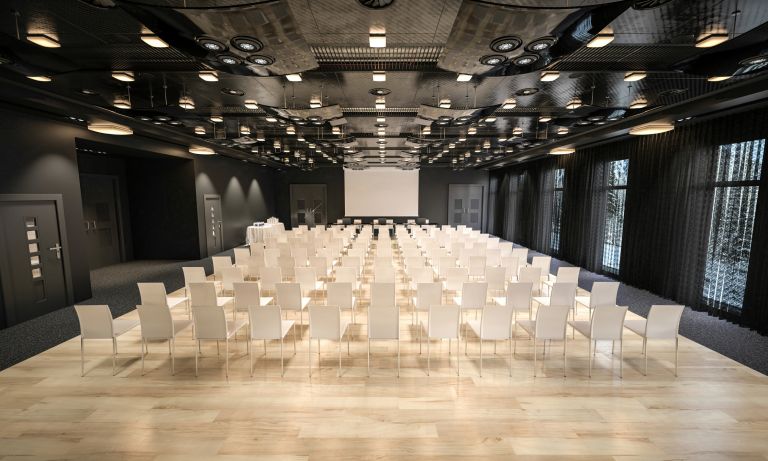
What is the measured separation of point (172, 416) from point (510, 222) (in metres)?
17.7

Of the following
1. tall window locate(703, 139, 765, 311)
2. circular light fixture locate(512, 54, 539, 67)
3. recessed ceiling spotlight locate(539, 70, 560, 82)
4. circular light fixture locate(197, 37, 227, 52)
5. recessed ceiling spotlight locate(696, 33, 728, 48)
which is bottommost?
tall window locate(703, 139, 765, 311)

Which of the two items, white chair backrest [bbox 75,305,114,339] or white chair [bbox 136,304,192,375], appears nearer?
white chair backrest [bbox 75,305,114,339]

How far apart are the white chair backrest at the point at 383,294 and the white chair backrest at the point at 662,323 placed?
362 cm

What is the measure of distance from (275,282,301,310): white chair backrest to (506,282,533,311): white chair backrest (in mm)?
3553

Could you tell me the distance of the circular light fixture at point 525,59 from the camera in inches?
128

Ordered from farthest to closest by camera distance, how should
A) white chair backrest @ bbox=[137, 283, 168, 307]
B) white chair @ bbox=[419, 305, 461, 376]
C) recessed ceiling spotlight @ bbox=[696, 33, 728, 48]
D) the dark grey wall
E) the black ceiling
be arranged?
the dark grey wall
white chair backrest @ bbox=[137, 283, 168, 307]
white chair @ bbox=[419, 305, 461, 376]
recessed ceiling spotlight @ bbox=[696, 33, 728, 48]
the black ceiling

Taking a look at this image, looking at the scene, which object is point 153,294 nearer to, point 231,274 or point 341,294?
point 231,274

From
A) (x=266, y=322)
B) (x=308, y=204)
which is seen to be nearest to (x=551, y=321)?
(x=266, y=322)

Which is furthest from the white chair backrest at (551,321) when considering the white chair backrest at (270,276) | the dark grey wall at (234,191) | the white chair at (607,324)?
the dark grey wall at (234,191)

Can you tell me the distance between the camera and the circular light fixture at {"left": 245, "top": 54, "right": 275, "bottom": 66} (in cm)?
330

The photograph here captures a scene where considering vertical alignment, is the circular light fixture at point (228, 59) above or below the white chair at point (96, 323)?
above

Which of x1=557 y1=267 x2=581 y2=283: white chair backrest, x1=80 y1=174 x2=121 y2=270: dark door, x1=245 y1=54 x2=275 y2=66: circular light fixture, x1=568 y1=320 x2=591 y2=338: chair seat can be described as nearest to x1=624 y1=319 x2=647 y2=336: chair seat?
x1=568 y1=320 x2=591 y2=338: chair seat

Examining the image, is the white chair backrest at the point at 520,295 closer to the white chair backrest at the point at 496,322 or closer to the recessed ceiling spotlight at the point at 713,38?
the white chair backrest at the point at 496,322

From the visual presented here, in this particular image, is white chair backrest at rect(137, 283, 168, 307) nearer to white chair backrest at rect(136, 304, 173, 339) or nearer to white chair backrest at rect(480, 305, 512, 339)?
white chair backrest at rect(136, 304, 173, 339)
